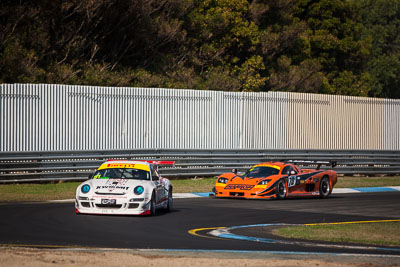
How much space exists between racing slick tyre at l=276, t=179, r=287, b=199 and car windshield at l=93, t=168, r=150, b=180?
577 centimetres

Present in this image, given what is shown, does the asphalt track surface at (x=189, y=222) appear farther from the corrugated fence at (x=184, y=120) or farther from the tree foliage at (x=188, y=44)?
the tree foliage at (x=188, y=44)

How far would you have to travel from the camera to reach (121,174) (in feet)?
61.3

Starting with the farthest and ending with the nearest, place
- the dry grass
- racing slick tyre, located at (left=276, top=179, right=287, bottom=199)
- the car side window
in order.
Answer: the car side window
racing slick tyre, located at (left=276, top=179, right=287, bottom=199)
the dry grass

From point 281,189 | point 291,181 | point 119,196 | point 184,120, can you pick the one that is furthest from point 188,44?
point 119,196

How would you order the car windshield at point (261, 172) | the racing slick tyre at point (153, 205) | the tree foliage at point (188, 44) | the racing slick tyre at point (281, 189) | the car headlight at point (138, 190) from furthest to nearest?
the tree foliage at point (188, 44) → the car windshield at point (261, 172) → the racing slick tyre at point (281, 189) → the racing slick tyre at point (153, 205) → the car headlight at point (138, 190)

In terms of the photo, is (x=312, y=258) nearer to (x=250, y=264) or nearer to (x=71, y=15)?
(x=250, y=264)

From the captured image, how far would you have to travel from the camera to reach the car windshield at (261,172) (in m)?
23.3

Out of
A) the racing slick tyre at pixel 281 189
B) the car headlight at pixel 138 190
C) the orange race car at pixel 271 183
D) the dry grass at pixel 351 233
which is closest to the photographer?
the dry grass at pixel 351 233

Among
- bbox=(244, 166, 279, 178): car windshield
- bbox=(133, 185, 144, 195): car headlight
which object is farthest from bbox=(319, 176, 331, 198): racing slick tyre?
bbox=(133, 185, 144, 195): car headlight

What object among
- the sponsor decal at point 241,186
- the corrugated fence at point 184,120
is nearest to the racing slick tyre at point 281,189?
the sponsor decal at point 241,186

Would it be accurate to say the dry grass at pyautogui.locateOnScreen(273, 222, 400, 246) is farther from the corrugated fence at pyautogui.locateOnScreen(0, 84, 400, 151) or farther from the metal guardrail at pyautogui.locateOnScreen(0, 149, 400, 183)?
the corrugated fence at pyautogui.locateOnScreen(0, 84, 400, 151)

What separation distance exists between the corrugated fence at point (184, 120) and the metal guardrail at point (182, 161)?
2.22 feet

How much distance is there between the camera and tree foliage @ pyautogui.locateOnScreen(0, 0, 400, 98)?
34.9 meters

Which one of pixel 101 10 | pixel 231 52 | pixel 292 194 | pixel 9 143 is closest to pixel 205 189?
pixel 292 194
